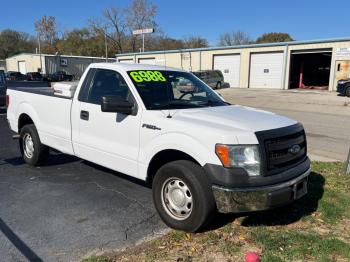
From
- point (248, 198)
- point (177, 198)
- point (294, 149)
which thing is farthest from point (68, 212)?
point (294, 149)

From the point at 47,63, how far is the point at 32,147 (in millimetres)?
55782

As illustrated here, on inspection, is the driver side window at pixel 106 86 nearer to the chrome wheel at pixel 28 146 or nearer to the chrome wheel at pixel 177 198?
the chrome wheel at pixel 177 198

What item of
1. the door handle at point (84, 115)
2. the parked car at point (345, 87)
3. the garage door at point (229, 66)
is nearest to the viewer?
the door handle at point (84, 115)

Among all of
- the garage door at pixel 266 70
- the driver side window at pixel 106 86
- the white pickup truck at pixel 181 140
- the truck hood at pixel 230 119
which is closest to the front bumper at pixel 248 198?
the white pickup truck at pixel 181 140

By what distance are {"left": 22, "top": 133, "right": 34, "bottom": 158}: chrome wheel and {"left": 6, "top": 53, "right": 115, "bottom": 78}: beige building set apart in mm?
53689

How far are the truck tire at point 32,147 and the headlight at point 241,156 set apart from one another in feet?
12.5

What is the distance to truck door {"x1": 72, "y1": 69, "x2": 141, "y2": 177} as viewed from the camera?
435 centimetres

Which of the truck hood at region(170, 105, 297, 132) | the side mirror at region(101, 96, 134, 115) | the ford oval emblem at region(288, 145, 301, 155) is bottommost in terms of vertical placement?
the ford oval emblem at region(288, 145, 301, 155)

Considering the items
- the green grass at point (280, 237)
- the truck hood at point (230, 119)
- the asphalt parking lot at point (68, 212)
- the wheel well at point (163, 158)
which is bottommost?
the asphalt parking lot at point (68, 212)

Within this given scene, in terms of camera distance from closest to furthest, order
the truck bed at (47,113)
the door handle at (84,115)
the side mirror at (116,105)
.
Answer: the side mirror at (116,105), the door handle at (84,115), the truck bed at (47,113)

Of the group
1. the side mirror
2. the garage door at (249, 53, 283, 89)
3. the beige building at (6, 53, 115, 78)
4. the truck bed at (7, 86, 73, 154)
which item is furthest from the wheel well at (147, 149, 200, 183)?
the beige building at (6, 53, 115, 78)

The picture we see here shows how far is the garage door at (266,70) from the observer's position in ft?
108

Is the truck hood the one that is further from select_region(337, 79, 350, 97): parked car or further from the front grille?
select_region(337, 79, 350, 97): parked car

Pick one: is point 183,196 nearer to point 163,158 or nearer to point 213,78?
point 163,158
